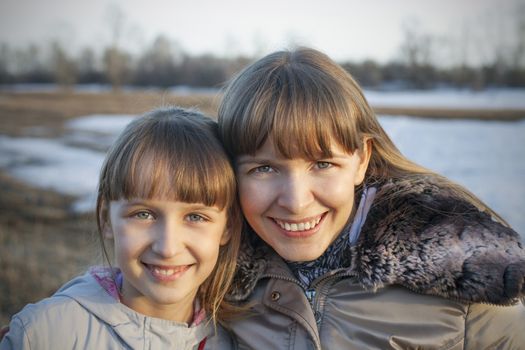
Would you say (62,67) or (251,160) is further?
(62,67)

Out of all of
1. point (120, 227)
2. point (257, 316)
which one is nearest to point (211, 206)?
point (120, 227)

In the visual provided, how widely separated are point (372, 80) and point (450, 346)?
27.9 meters

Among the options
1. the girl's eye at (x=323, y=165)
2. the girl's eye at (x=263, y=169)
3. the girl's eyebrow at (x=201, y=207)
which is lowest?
the girl's eyebrow at (x=201, y=207)

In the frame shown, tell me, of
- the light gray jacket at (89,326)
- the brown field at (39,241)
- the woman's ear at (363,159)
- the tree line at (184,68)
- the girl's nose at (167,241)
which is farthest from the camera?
the tree line at (184,68)

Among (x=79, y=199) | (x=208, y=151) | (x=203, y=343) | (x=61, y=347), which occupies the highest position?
(x=208, y=151)

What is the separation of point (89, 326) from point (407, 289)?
1231 millimetres

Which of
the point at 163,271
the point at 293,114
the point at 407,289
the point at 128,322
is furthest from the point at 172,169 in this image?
the point at 407,289

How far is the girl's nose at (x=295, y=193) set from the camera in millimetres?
1909

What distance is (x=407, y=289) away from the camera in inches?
75.4

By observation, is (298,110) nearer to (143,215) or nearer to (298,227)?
(298,227)

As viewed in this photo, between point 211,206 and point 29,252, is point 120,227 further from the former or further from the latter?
point 29,252

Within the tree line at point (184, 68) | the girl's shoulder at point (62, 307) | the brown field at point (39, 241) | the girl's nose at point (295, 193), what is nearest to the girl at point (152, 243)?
the girl's shoulder at point (62, 307)

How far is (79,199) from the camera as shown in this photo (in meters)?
7.42

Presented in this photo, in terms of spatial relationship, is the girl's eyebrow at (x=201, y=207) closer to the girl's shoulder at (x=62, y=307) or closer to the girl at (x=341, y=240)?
the girl at (x=341, y=240)
